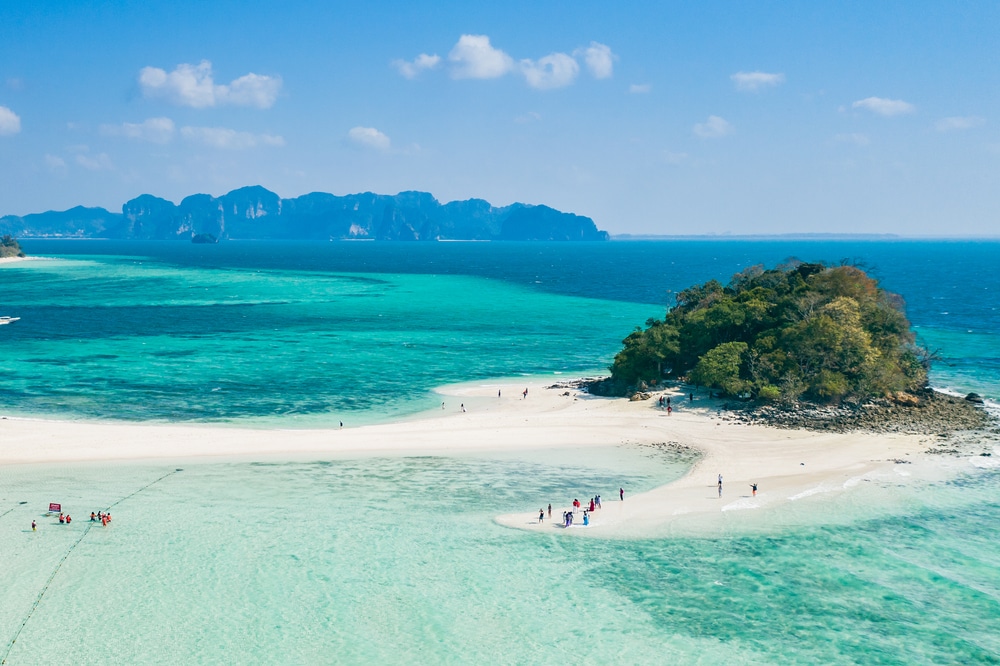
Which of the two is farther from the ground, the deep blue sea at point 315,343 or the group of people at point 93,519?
the deep blue sea at point 315,343

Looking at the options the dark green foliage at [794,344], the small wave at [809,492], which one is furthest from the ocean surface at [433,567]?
the dark green foliage at [794,344]

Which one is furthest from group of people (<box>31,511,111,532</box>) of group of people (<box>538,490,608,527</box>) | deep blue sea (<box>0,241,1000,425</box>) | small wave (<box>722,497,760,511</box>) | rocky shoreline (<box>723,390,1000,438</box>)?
rocky shoreline (<box>723,390,1000,438</box>)

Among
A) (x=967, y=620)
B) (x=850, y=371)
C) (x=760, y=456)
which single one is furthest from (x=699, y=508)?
(x=850, y=371)

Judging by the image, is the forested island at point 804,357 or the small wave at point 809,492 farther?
the forested island at point 804,357

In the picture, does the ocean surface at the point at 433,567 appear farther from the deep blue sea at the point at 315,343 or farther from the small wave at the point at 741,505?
the small wave at the point at 741,505

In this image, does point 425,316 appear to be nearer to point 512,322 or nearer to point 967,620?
point 512,322

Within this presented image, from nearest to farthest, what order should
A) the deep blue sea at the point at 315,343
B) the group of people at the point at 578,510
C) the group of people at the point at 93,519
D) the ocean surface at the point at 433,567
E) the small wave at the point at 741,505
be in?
the ocean surface at the point at 433,567 → the group of people at the point at 93,519 → the group of people at the point at 578,510 → the small wave at the point at 741,505 → the deep blue sea at the point at 315,343

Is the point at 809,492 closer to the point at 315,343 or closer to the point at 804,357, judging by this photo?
the point at 804,357
